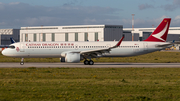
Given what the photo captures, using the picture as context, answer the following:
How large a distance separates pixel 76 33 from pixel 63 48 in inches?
3303

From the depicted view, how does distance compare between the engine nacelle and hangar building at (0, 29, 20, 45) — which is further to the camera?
hangar building at (0, 29, 20, 45)

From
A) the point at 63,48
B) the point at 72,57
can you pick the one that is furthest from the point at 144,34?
the point at 72,57

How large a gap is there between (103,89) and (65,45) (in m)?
23.9

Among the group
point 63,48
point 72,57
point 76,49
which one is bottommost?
point 72,57

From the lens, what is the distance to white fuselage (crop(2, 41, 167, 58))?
1513 inches

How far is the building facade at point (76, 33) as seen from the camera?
117 m

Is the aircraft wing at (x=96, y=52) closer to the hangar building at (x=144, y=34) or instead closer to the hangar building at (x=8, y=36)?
the hangar building at (x=144, y=34)

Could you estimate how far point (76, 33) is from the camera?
401 ft

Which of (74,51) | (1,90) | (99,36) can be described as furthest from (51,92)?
(99,36)

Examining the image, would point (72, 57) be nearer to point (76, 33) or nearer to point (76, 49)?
point (76, 49)

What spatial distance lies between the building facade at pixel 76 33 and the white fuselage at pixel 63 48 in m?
75.1

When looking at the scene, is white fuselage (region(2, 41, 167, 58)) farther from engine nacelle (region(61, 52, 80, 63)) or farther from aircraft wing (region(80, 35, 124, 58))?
engine nacelle (region(61, 52, 80, 63))

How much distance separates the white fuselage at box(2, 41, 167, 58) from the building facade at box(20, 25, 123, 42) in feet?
246

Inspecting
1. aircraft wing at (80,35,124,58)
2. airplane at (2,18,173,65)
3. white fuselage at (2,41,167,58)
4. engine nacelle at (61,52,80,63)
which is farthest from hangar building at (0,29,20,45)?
engine nacelle at (61,52,80,63)
